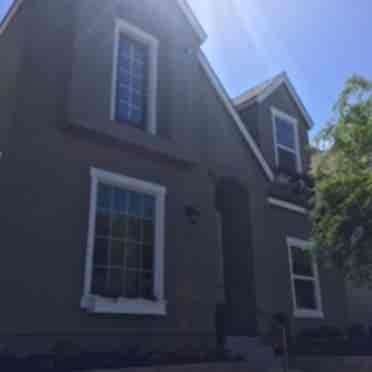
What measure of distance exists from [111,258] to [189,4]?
20.8 feet

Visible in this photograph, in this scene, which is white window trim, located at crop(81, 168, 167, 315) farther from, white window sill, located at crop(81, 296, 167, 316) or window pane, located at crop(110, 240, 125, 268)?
window pane, located at crop(110, 240, 125, 268)

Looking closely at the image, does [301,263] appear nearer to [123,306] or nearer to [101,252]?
[123,306]

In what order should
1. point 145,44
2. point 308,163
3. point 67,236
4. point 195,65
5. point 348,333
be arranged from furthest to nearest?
point 308,163 < point 348,333 < point 195,65 < point 145,44 < point 67,236

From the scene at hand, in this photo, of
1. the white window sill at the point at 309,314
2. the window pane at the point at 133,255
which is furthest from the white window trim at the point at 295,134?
the window pane at the point at 133,255

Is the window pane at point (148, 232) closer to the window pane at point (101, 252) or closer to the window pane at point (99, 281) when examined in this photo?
the window pane at point (101, 252)

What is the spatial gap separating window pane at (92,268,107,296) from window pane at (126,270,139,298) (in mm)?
454

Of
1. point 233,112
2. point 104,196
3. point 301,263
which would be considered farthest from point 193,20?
point 301,263

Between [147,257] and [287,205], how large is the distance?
5466 millimetres

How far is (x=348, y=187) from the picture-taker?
7.33 meters

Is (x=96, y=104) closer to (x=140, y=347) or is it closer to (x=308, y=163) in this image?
(x=140, y=347)

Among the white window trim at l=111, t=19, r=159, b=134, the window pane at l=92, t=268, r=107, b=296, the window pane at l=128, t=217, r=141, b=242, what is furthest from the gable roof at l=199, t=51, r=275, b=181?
the window pane at l=92, t=268, r=107, b=296

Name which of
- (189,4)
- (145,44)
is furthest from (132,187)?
(189,4)

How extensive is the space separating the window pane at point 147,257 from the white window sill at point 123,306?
26.7 inches

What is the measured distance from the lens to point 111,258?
740 cm
